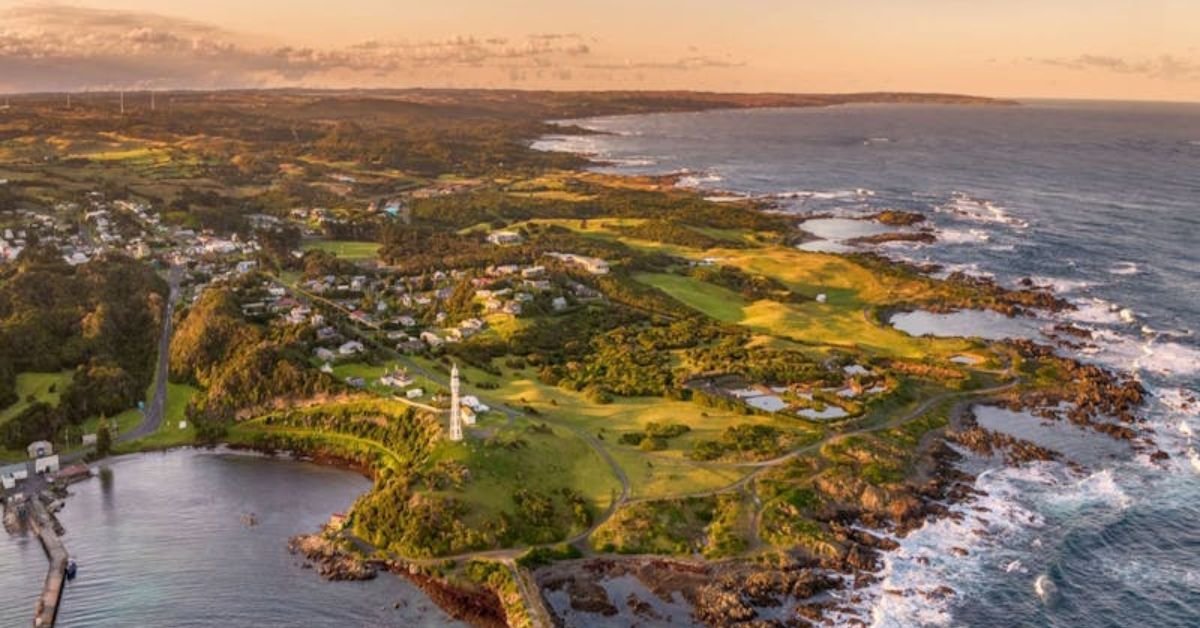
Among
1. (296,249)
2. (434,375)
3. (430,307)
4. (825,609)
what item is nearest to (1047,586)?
(825,609)

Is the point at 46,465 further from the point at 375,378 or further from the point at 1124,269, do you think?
the point at 1124,269

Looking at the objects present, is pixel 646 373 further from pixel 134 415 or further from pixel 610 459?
pixel 134 415

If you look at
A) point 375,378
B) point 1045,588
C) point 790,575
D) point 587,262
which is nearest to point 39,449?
point 375,378

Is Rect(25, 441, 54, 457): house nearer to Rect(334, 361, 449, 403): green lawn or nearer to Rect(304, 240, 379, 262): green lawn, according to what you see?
Rect(334, 361, 449, 403): green lawn

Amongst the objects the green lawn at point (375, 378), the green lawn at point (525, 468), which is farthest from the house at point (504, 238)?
the green lawn at point (525, 468)

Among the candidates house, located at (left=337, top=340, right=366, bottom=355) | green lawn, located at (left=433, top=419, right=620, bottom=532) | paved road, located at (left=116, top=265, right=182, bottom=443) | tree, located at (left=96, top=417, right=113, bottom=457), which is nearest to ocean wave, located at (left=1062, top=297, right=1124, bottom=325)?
green lawn, located at (left=433, top=419, right=620, bottom=532)

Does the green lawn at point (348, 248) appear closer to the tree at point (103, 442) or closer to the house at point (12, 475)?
the tree at point (103, 442)

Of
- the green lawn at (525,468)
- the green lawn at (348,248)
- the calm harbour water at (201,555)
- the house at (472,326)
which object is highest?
the house at (472,326)
